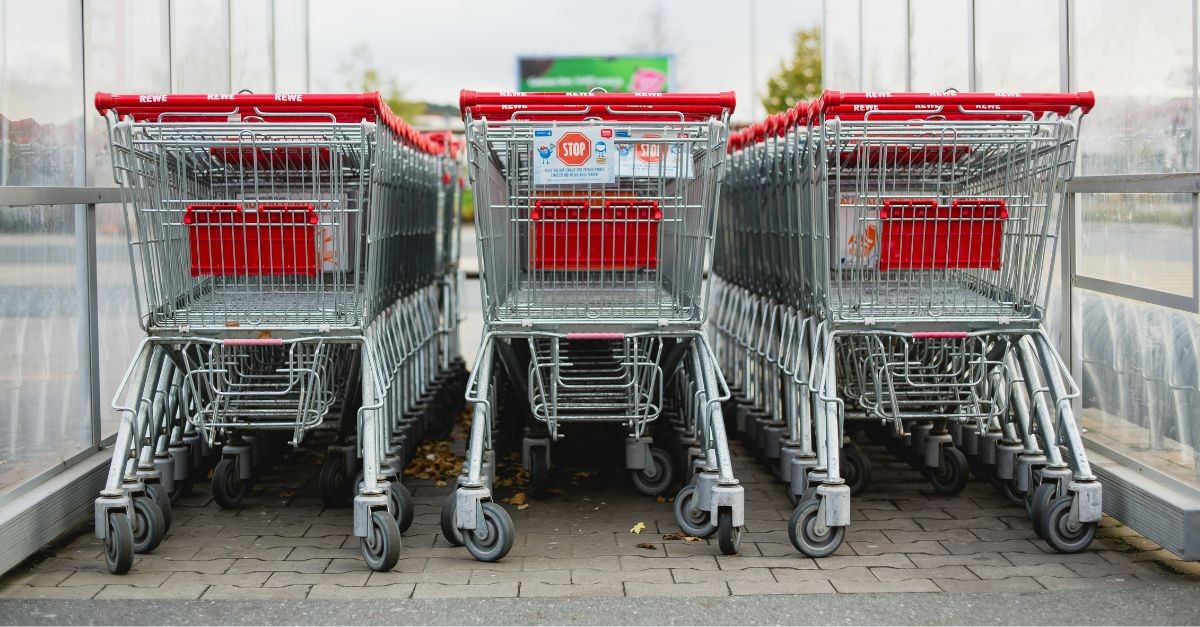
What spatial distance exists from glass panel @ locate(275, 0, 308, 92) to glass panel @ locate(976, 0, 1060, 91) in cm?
505

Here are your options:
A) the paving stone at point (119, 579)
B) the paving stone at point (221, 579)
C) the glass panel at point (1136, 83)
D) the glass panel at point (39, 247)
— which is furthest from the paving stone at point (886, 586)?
the glass panel at point (39, 247)

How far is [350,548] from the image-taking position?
17.3 feet

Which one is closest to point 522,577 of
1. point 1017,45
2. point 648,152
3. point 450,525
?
point 450,525

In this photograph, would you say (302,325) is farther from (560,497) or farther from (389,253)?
(560,497)

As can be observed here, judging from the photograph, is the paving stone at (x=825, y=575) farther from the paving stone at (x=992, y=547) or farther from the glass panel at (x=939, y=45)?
the glass panel at (x=939, y=45)

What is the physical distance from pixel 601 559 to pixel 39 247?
255 centimetres

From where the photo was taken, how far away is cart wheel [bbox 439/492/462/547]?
5.12 metres

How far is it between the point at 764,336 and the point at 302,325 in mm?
2784

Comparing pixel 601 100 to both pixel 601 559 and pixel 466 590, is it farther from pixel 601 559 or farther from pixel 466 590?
pixel 466 590

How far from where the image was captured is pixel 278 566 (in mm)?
4988

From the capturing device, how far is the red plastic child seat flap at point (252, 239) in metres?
5.07

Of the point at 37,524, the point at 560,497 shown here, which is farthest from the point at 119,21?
the point at 560,497

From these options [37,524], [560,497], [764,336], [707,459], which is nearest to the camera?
[37,524]

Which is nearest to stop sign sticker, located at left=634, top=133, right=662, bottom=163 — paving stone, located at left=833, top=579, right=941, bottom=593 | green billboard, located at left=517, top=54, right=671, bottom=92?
paving stone, located at left=833, top=579, right=941, bottom=593
